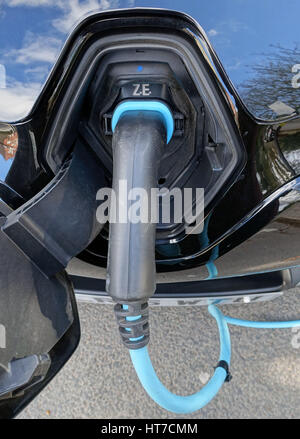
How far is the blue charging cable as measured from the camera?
902 millimetres

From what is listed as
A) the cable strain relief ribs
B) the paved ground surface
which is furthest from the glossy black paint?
the paved ground surface

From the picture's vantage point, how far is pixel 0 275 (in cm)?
70

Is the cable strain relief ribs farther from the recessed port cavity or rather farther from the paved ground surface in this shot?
the paved ground surface

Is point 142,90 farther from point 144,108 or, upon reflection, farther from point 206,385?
point 206,385

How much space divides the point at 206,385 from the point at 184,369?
9.9 inches

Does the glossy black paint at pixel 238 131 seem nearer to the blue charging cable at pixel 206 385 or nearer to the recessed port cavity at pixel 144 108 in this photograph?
the recessed port cavity at pixel 144 108

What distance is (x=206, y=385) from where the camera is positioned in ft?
4.11

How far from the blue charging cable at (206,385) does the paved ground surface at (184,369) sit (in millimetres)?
76

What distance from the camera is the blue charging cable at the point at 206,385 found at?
0.90 metres

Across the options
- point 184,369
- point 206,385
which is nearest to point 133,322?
point 206,385

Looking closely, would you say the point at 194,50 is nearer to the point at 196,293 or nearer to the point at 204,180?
the point at 204,180

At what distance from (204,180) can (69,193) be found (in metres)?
0.31

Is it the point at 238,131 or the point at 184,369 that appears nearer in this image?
the point at 238,131

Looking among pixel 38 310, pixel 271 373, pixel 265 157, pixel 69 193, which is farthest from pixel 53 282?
pixel 271 373
